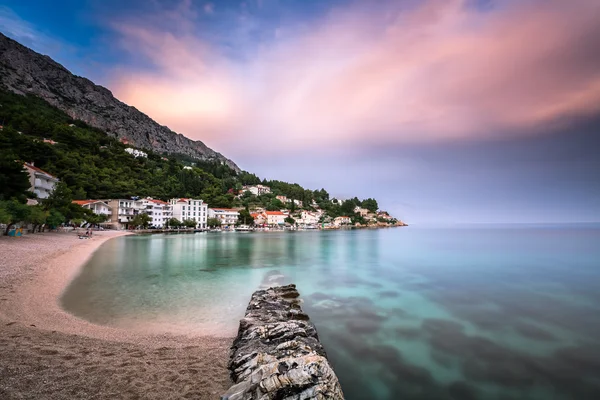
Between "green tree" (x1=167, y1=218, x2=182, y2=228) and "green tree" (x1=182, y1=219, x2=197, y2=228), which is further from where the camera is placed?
"green tree" (x1=182, y1=219, x2=197, y2=228)

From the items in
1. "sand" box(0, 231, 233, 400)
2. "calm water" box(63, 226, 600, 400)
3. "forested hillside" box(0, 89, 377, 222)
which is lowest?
"calm water" box(63, 226, 600, 400)

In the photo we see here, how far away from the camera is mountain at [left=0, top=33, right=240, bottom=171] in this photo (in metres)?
137

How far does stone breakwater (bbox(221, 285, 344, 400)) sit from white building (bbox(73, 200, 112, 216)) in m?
61.7

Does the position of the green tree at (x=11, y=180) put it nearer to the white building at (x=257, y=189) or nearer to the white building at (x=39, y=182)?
the white building at (x=39, y=182)

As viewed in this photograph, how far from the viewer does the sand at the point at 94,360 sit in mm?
4176

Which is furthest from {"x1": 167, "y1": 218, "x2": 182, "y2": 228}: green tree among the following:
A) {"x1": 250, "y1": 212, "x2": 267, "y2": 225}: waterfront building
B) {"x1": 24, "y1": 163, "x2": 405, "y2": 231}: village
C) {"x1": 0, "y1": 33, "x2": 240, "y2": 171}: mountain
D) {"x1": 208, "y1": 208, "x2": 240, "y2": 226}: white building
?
{"x1": 0, "y1": 33, "x2": 240, "y2": 171}: mountain

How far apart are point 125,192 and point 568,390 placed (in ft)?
266

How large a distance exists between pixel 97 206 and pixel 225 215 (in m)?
37.4

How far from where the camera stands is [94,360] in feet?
16.9

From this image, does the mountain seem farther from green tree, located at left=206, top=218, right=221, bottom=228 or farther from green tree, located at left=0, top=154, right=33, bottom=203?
green tree, located at left=0, top=154, right=33, bottom=203

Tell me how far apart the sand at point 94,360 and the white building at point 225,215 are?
268 ft

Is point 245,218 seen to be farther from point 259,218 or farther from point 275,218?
point 275,218

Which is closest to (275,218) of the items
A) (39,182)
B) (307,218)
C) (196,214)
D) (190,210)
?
(307,218)

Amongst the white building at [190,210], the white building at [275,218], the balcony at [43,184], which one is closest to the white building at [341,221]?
the white building at [275,218]
